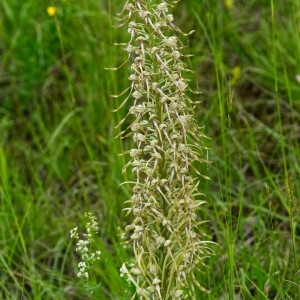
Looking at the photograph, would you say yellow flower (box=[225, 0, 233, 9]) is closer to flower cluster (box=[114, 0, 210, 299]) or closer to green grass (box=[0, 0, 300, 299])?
green grass (box=[0, 0, 300, 299])

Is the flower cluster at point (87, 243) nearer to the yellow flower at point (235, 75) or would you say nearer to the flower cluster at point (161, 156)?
the flower cluster at point (161, 156)

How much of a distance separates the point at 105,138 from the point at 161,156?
1.85m

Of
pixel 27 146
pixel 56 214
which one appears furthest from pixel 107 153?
pixel 27 146

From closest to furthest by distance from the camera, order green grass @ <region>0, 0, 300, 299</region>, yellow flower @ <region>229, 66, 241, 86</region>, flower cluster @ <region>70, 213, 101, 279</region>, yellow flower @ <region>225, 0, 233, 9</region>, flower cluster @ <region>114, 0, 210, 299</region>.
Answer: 1. flower cluster @ <region>114, 0, 210, 299</region>
2. flower cluster @ <region>70, 213, 101, 279</region>
3. green grass @ <region>0, 0, 300, 299</region>
4. yellow flower @ <region>229, 66, 241, 86</region>
5. yellow flower @ <region>225, 0, 233, 9</region>

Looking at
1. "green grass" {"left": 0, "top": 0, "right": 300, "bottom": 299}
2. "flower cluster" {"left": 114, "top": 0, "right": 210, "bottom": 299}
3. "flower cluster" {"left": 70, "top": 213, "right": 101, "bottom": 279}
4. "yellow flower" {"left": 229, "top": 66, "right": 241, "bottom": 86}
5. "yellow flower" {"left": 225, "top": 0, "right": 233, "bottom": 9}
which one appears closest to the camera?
"flower cluster" {"left": 114, "top": 0, "right": 210, "bottom": 299}

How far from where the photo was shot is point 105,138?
13.5 feet

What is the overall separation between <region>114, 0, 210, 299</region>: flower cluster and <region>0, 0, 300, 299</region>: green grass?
725 mm

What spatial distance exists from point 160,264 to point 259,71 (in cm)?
231

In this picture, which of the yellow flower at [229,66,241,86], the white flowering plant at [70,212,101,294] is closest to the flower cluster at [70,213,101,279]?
the white flowering plant at [70,212,101,294]

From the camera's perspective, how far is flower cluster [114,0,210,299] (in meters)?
2.23

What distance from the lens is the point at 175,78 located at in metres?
2.22

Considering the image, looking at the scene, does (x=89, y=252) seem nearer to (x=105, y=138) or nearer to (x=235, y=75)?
(x=105, y=138)

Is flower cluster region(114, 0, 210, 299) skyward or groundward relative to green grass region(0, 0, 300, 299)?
skyward

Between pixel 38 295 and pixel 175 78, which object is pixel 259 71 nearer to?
pixel 38 295
